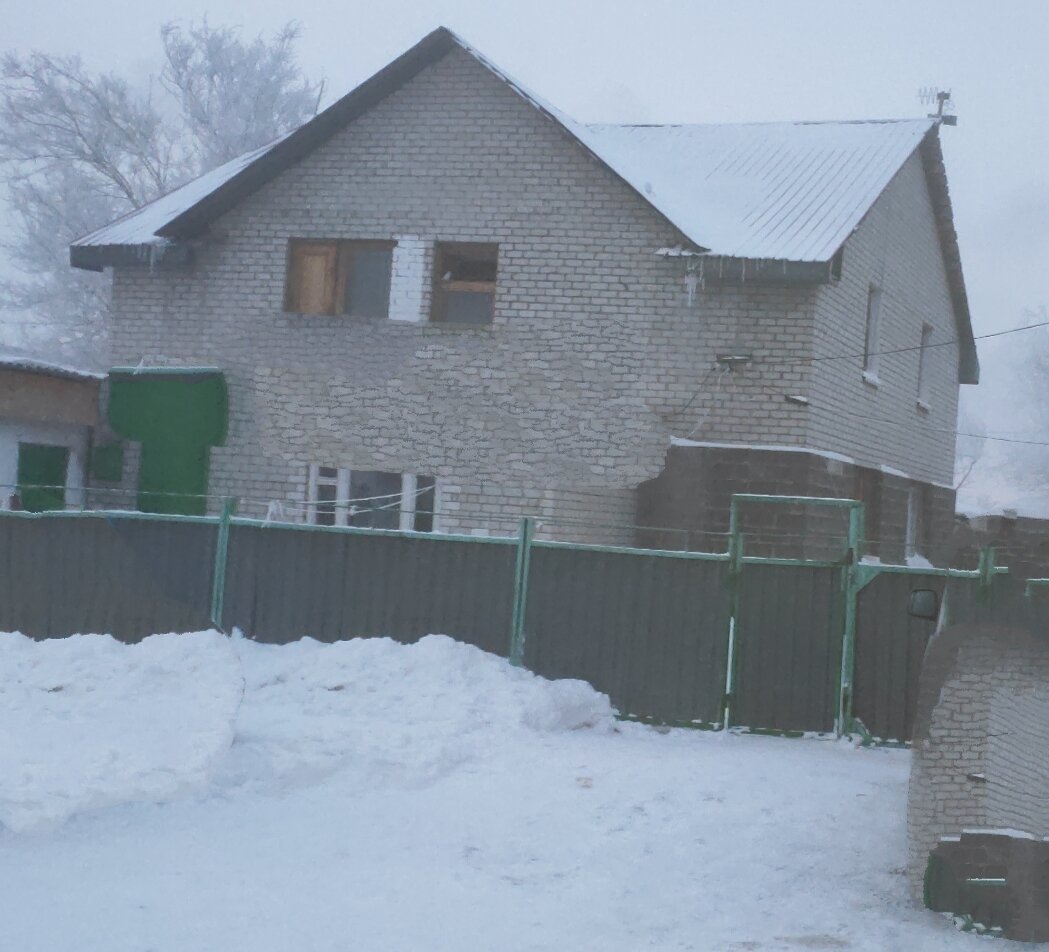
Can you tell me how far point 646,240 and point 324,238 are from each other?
13.2 feet

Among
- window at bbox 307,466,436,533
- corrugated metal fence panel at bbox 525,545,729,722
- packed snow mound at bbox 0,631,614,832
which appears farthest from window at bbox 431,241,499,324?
packed snow mound at bbox 0,631,614,832

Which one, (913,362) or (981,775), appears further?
(913,362)

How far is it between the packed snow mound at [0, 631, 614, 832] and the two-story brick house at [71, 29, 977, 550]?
4.32 meters

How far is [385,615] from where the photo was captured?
37.5 ft

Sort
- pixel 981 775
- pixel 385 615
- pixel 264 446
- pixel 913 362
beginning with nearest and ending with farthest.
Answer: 1. pixel 981 775
2. pixel 385 615
3. pixel 264 446
4. pixel 913 362

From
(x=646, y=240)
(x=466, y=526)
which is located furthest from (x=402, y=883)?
(x=646, y=240)

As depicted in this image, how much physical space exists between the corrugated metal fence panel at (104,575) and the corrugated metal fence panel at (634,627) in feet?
10.6

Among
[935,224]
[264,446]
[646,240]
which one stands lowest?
[264,446]

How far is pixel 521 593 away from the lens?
11.0 meters

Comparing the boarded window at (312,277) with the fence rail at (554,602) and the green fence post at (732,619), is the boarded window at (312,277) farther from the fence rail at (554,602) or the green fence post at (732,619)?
the green fence post at (732,619)

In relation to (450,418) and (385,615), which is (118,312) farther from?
(385,615)

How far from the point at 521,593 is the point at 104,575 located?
4.07 m

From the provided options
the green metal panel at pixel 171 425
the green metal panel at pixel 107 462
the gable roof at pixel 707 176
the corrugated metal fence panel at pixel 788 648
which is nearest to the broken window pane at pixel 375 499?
the green metal panel at pixel 171 425

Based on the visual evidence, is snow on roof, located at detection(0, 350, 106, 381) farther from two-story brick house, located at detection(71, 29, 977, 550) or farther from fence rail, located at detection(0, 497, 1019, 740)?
fence rail, located at detection(0, 497, 1019, 740)
